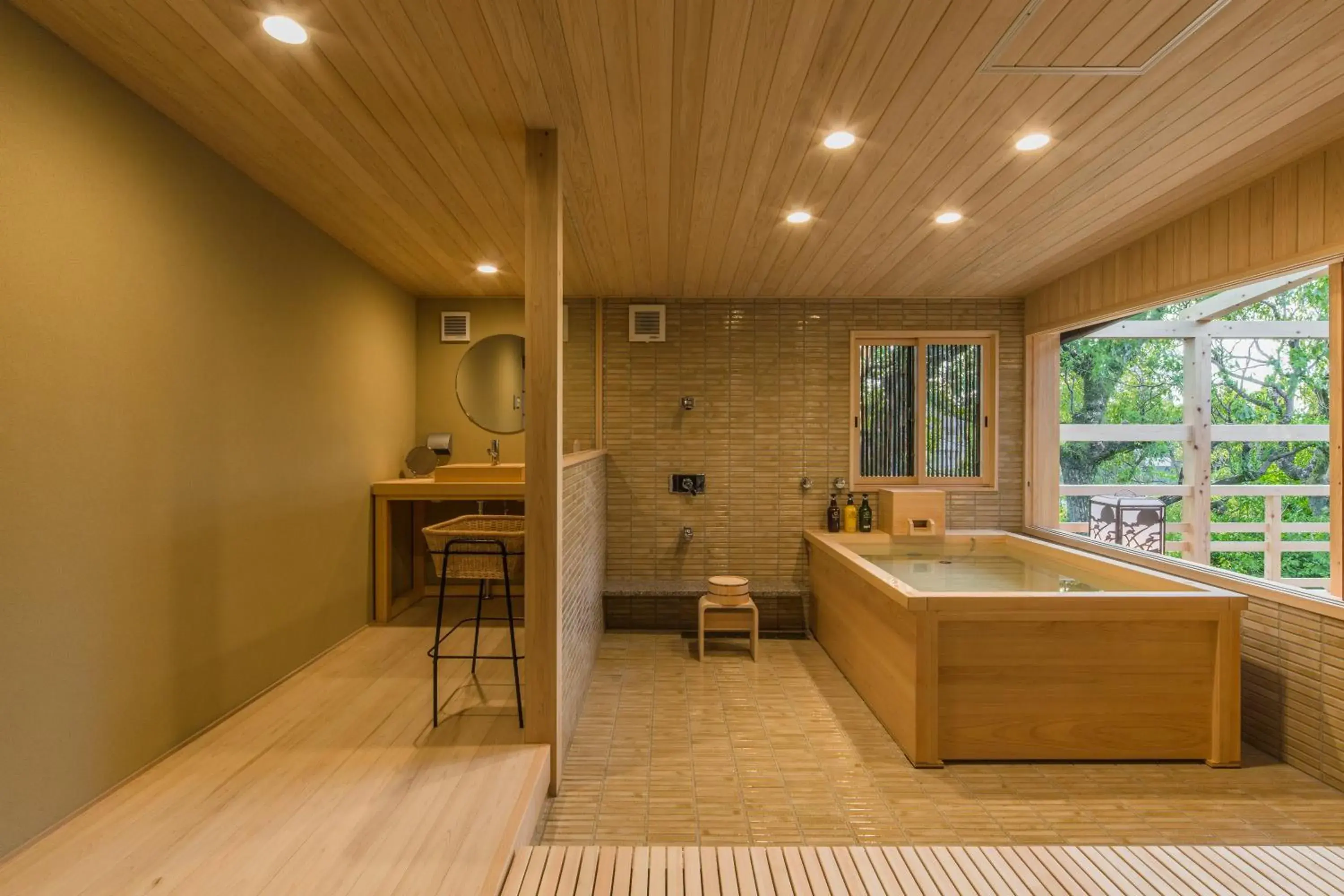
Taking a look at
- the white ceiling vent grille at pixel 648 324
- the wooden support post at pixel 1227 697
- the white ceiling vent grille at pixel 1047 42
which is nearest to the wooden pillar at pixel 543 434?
the white ceiling vent grille at pixel 1047 42

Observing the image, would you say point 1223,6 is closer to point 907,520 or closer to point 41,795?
point 907,520

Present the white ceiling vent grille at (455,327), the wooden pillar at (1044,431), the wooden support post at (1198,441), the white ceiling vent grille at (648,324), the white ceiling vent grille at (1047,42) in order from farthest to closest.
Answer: the white ceiling vent grille at (455,327) → the white ceiling vent grille at (648,324) → the wooden pillar at (1044,431) → the wooden support post at (1198,441) → the white ceiling vent grille at (1047,42)

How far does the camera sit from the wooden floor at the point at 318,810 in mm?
1525

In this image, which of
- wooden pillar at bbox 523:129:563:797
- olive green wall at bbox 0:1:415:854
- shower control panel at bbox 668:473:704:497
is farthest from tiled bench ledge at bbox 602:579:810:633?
wooden pillar at bbox 523:129:563:797

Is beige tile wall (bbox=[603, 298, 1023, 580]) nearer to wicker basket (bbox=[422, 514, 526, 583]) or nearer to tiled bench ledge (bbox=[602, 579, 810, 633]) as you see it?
tiled bench ledge (bbox=[602, 579, 810, 633])

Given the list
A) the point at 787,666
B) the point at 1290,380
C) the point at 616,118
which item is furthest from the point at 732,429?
the point at 1290,380

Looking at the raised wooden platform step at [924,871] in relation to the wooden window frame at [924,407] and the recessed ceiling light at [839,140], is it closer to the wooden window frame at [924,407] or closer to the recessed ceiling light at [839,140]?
the recessed ceiling light at [839,140]

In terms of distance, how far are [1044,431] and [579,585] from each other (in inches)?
139

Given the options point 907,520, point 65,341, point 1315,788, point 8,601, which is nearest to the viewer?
point 8,601

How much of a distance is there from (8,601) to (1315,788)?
441 cm

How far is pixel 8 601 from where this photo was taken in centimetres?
160

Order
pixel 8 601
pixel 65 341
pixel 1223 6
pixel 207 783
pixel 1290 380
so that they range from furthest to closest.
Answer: pixel 1290 380 → pixel 207 783 → pixel 65 341 → pixel 8 601 → pixel 1223 6

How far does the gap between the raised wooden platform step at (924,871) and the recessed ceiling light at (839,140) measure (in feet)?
7.59

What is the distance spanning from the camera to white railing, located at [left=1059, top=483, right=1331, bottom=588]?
378 cm
